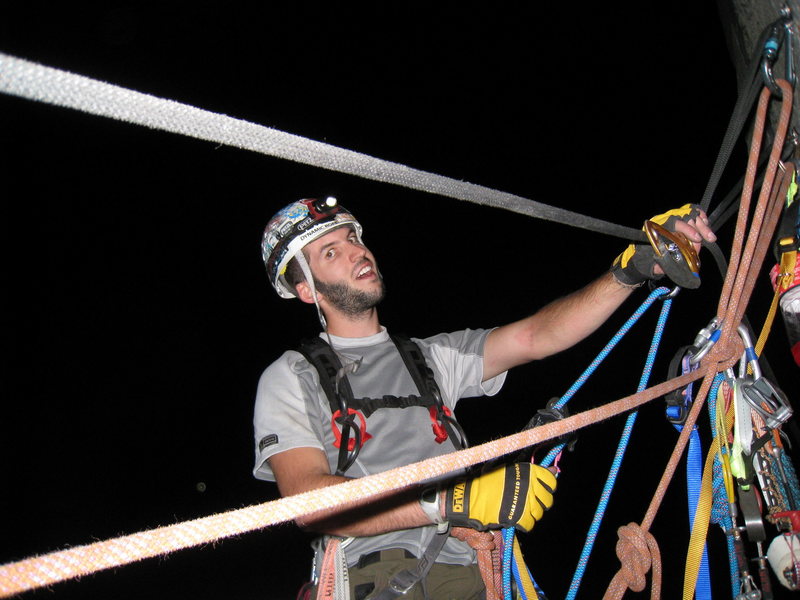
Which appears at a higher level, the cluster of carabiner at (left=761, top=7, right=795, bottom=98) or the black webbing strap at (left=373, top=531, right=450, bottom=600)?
the cluster of carabiner at (left=761, top=7, right=795, bottom=98)

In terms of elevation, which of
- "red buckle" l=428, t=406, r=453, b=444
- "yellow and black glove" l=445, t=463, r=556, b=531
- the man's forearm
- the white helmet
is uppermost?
the white helmet

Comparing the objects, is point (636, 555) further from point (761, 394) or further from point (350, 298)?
point (350, 298)

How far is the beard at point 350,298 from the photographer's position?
84.2 inches

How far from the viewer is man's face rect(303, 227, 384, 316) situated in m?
2.15

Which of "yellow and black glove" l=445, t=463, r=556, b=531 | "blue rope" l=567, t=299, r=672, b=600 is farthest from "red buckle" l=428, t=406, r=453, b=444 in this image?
"blue rope" l=567, t=299, r=672, b=600

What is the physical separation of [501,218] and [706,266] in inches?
109

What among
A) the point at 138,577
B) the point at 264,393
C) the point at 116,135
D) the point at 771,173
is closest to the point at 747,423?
the point at 771,173

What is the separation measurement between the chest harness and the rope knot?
55cm

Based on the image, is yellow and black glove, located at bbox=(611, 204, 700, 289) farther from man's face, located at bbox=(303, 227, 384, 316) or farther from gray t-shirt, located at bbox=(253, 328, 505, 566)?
man's face, located at bbox=(303, 227, 384, 316)

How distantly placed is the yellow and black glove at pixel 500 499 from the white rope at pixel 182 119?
0.78 meters

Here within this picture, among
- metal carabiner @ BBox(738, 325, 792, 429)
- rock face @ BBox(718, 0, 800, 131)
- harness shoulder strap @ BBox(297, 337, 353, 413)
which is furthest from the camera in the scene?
harness shoulder strap @ BBox(297, 337, 353, 413)

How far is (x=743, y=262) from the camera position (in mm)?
1290

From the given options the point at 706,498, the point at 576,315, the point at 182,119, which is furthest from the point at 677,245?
the point at 182,119

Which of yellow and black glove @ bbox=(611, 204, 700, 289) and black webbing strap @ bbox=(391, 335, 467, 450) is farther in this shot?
black webbing strap @ bbox=(391, 335, 467, 450)
